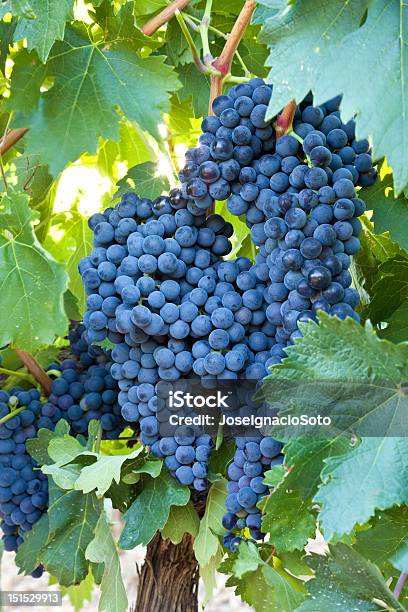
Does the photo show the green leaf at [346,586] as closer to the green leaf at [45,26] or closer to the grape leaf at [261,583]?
the grape leaf at [261,583]

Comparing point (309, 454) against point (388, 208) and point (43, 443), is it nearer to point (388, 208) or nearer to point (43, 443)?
point (388, 208)

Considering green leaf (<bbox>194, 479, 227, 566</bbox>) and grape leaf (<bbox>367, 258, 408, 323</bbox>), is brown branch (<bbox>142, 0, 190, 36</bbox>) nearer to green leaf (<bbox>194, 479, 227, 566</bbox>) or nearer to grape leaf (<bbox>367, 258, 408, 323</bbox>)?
grape leaf (<bbox>367, 258, 408, 323</bbox>)

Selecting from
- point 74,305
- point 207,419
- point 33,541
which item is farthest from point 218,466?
point 74,305

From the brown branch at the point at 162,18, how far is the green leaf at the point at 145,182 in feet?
0.60

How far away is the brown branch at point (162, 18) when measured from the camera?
1.08m

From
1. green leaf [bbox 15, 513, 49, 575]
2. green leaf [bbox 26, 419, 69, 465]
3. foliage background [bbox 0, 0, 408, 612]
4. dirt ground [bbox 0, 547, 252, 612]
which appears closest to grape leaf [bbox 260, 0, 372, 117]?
foliage background [bbox 0, 0, 408, 612]

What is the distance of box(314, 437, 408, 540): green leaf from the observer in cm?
71

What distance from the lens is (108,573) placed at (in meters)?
1.01

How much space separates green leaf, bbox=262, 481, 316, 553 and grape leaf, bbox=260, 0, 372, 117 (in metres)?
0.40

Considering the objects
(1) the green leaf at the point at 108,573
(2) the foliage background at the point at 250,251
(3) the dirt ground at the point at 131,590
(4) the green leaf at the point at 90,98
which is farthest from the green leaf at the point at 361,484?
(3) the dirt ground at the point at 131,590

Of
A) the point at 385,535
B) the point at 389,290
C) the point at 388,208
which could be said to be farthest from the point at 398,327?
the point at 385,535

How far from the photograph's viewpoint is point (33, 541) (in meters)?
1.15

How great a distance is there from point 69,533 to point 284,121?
608 mm

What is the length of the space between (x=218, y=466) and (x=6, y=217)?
396 mm
